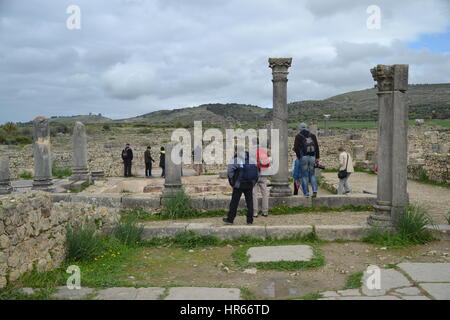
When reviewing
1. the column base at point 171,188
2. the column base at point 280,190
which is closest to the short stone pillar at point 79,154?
the column base at point 171,188

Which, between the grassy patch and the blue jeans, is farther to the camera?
the blue jeans

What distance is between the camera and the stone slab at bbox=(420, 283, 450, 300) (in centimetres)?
423

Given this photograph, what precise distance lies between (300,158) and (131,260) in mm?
5141

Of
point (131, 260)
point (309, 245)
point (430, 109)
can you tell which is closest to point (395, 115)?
point (309, 245)

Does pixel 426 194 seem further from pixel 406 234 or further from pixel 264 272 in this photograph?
pixel 264 272

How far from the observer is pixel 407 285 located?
15.3 feet

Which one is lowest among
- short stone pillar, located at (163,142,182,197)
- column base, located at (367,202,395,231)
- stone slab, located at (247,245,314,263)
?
stone slab, located at (247,245,314,263)

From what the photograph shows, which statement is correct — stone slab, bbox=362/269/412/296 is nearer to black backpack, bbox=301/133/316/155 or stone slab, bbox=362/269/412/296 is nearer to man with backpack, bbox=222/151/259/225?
man with backpack, bbox=222/151/259/225

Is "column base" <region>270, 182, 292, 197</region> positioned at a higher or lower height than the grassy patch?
higher

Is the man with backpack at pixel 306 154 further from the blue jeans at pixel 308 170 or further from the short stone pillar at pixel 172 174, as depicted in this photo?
the short stone pillar at pixel 172 174

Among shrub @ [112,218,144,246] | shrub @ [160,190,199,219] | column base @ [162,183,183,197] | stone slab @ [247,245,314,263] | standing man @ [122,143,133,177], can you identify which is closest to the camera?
stone slab @ [247,245,314,263]

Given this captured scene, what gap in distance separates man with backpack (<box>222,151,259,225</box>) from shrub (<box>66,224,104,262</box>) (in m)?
2.77

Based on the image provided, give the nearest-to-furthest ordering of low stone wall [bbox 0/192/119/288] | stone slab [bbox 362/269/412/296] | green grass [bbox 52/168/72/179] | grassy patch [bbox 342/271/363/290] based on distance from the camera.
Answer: stone slab [bbox 362/269/412/296], low stone wall [bbox 0/192/119/288], grassy patch [bbox 342/271/363/290], green grass [bbox 52/168/72/179]

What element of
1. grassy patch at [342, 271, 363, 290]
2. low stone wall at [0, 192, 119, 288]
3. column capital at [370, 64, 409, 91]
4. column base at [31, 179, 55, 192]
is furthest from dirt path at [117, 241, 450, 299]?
column base at [31, 179, 55, 192]
